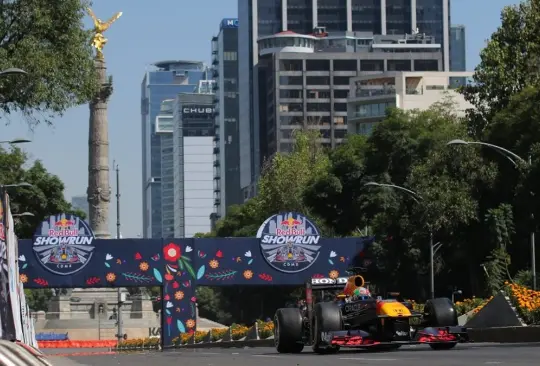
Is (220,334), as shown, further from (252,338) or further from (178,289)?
(252,338)

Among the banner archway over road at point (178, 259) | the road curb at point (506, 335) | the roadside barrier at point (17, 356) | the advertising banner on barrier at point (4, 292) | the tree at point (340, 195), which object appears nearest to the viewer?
the roadside barrier at point (17, 356)

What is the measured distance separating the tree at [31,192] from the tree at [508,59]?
32939 mm

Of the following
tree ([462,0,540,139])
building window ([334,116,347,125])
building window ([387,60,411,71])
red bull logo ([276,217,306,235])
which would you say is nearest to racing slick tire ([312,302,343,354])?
red bull logo ([276,217,306,235])

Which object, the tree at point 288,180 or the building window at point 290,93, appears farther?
the building window at point 290,93

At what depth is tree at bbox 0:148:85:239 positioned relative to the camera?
9150 cm

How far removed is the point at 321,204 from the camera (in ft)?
248

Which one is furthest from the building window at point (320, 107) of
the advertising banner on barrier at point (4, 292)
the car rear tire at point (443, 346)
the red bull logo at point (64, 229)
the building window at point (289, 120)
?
the advertising banner on barrier at point (4, 292)


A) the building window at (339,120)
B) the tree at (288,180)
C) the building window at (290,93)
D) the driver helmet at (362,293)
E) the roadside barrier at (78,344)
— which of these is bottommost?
the roadside barrier at (78,344)

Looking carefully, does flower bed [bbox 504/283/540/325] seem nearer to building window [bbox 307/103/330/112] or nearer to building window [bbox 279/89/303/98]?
building window [bbox 279/89/303/98]

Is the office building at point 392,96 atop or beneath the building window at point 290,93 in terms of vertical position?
beneath

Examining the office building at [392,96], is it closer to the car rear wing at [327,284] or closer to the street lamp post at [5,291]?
the car rear wing at [327,284]

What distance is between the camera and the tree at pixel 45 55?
42.0 meters

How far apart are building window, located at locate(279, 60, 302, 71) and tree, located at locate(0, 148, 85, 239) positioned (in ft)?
262

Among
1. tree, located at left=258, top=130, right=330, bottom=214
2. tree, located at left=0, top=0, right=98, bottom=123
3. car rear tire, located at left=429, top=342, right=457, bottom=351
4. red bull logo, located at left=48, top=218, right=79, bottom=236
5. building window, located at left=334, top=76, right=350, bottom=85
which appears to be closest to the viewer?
car rear tire, located at left=429, top=342, right=457, bottom=351
